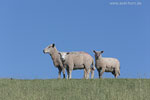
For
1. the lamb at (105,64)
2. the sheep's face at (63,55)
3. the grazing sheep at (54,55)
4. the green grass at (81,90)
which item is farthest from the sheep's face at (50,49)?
the green grass at (81,90)

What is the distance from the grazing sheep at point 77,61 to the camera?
1941cm

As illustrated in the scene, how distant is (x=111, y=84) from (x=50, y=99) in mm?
4496

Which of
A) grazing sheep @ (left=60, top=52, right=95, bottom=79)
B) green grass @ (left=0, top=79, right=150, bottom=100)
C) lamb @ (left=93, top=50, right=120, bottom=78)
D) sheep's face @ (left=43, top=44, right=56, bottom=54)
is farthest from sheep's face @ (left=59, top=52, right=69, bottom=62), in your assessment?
green grass @ (left=0, top=79, right=150, bottom=100)

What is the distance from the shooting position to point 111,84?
47.8 feet

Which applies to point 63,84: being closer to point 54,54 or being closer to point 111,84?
point 111,84

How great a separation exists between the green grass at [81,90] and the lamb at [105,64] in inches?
215

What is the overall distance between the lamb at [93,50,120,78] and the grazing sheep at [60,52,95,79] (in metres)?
0.97

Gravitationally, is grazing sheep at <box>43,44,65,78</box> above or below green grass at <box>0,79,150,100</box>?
above

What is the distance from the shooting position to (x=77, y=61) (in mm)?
19609

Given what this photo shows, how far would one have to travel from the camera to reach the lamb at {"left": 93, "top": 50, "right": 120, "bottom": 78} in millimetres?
21028

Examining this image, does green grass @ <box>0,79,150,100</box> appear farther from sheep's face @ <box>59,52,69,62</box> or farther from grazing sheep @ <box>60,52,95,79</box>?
sheep's face @ <box>59,52,69,62</box>

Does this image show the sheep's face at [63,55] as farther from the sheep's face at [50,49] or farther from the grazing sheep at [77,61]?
the sheep's face at [50,49]

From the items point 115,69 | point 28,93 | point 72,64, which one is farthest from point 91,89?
point 115,69

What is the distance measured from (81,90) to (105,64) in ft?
28.6
